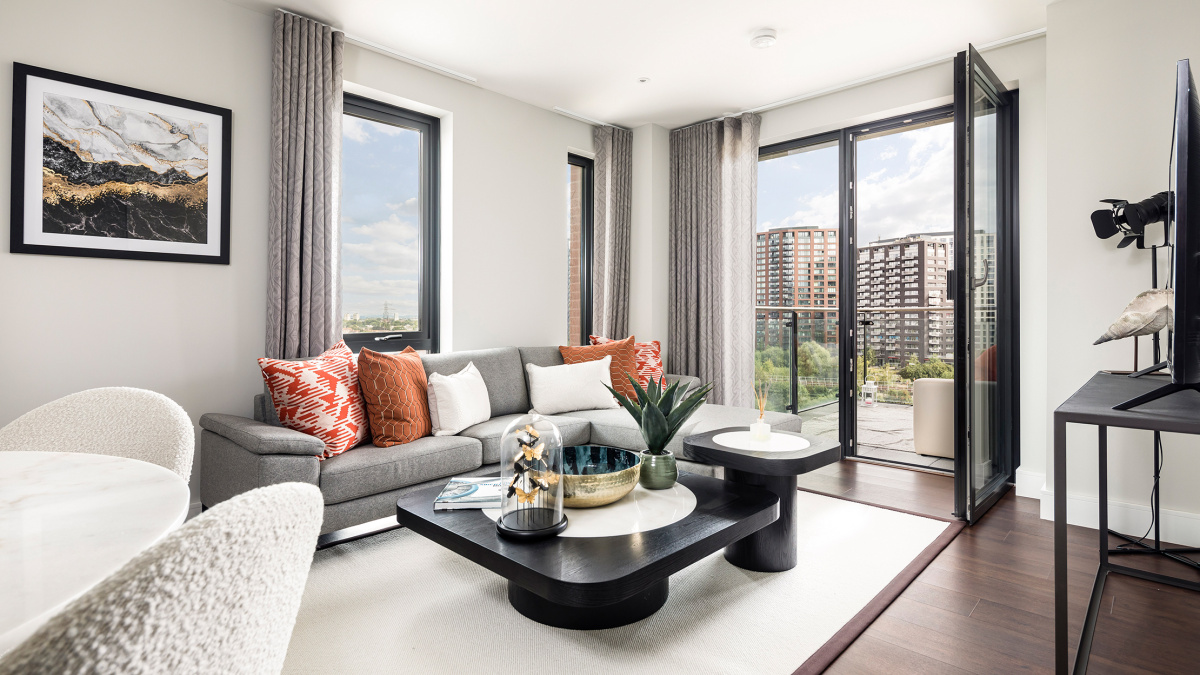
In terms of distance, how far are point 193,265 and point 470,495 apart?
191cm

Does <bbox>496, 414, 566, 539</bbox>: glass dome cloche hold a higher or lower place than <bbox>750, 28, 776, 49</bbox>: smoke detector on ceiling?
lower

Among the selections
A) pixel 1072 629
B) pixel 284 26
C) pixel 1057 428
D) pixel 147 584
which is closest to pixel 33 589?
pixel 147 584

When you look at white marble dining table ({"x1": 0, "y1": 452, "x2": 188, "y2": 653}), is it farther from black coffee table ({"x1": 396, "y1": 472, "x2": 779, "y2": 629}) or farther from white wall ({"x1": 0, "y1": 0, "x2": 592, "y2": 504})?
white wall ({"x1": 0, "y1": 0, "x2": 592, "y2": 504})

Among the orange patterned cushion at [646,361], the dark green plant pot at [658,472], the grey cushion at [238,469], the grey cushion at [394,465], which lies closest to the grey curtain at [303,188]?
the grey cushion at [238,469]

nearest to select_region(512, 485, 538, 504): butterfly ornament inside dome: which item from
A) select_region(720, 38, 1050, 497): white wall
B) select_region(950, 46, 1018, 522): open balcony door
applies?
select_region(950, 46, 1018, 522): open balcony door

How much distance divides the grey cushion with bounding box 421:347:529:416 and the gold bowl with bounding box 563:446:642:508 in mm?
1487

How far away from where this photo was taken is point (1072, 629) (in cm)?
196

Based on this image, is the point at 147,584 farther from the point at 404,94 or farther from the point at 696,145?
the point at 696,145

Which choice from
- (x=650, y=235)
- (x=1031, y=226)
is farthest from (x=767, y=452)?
(x=650, y=235)

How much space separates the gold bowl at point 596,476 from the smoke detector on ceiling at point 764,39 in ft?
8.11

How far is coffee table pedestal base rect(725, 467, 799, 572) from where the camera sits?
7.84ft

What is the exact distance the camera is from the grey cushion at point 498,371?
350 cm

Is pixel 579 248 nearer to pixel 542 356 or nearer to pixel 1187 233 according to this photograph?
pixel 542 356

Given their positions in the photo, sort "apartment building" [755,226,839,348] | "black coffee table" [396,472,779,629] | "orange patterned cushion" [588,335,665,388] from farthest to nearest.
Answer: "apartment building" [755,226,839,348]
"orange patterned cushion" [588,335,665,388]
"black coffee table" [396,472,779,629]
